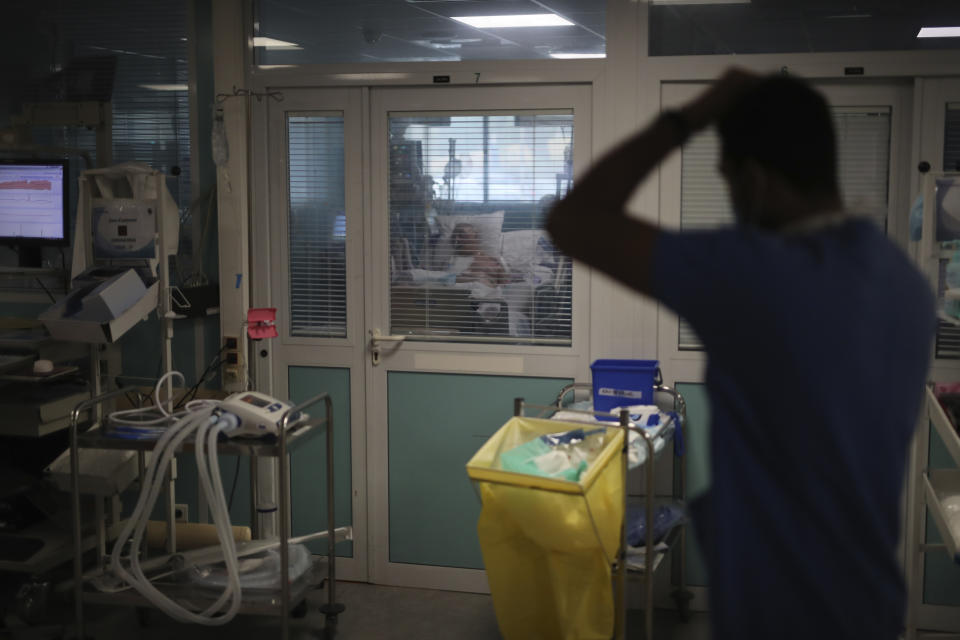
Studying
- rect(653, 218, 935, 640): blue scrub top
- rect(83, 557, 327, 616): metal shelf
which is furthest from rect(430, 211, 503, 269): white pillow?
rect(653, 218, 935, 640): blue scrub top

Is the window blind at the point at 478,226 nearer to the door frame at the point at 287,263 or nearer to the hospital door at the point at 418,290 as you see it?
the hospital door at the point at 418,290

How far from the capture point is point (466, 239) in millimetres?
3848

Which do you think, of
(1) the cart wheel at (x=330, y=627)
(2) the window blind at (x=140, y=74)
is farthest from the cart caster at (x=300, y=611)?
(2) the window blind at (x=140, y=74)

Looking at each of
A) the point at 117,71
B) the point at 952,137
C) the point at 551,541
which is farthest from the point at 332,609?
the point at 952,137

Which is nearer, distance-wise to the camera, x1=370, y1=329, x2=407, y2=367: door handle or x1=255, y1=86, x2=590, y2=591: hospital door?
x1=255, y1=86, x2=590, y2=591: hospital door

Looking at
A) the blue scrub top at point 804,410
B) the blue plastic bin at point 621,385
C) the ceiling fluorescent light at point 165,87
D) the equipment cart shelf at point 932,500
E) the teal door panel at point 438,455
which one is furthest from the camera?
the ceiling fluorescent light at point 165,87

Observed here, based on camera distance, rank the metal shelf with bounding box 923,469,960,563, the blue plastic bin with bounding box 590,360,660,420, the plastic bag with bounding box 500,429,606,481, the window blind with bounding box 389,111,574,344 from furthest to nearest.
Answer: the window blind with bounding box 389,111,574,344 < the blue plastic bin with bounding box 590,360,660,420 < the metal shelf with bounding box 923,469,960,563 < the plastic bag with bounding box 500,429,606,481

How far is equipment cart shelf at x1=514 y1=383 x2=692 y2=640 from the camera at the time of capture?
2861 mm

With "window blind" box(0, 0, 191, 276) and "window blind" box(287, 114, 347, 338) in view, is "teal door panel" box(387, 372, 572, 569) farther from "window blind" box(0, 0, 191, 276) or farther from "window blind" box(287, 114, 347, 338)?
"window blind" box(0, 0, 191, 276)

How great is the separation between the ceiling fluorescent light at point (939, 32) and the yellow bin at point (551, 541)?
1.92 metres

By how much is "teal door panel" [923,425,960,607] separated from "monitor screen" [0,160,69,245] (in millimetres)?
3501

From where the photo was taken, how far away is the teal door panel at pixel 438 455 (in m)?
3.88

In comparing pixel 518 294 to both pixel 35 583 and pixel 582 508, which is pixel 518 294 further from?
pixel 35 583

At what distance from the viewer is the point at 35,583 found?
137 inches
